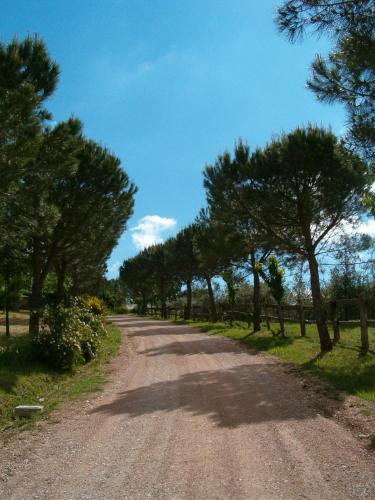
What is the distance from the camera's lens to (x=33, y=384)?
10828mm

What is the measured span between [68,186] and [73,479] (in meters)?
17.2

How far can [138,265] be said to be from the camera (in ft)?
228

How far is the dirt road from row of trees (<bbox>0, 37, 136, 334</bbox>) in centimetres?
548

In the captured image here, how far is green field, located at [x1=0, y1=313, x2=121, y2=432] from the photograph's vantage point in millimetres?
9086

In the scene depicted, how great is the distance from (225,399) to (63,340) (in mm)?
5721

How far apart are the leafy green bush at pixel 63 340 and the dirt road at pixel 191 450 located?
2.98m

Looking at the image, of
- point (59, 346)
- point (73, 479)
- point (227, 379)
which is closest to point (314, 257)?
point (227, 379)

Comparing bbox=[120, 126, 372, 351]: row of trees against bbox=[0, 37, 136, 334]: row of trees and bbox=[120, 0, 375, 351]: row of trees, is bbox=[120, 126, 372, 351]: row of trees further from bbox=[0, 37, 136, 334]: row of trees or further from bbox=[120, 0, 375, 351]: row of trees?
bbox=[0, 37, 136, 334]: row of trees

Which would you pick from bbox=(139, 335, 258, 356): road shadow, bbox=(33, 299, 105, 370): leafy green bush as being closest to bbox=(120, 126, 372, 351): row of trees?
bbox=(139, 335, 258, 356): road shadow

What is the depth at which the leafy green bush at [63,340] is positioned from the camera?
13.0 metres

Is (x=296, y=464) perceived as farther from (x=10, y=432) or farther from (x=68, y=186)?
(x=68, y=186)

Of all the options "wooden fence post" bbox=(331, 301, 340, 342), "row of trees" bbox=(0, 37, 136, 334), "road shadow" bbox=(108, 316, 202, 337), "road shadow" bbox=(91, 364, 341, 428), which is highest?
"row of trees" bbox=(0, 37, 136, 334)

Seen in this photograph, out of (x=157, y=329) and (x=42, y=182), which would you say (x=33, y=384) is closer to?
(x=42, y=182)

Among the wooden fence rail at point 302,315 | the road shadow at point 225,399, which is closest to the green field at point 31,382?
the road shadow at point 225,399
